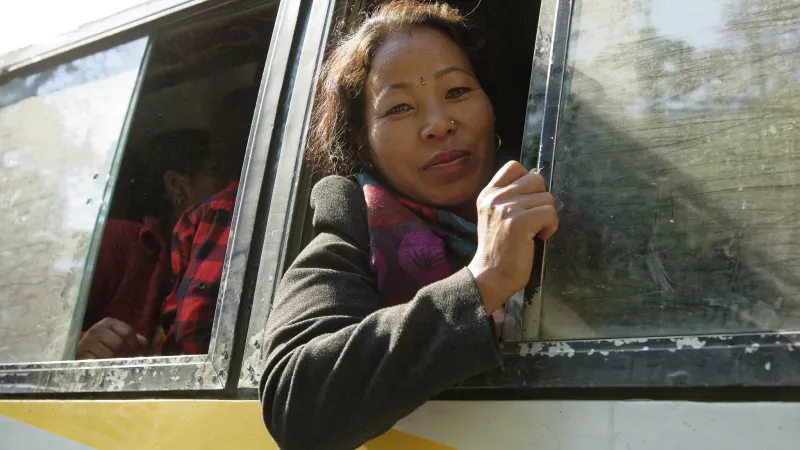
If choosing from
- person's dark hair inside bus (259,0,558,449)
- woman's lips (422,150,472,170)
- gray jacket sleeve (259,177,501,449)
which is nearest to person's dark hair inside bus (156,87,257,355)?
person's dark hair inside bus (259,0,558,449)

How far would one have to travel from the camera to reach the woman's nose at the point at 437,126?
166cm

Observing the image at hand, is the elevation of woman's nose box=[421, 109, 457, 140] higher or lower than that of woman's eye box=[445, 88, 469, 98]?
lower

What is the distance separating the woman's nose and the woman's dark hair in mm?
264

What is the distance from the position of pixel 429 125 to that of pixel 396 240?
32 cm

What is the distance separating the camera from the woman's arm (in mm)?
1081

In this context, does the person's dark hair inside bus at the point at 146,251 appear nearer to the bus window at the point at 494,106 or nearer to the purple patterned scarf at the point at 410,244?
the bus window at the point at 494,106

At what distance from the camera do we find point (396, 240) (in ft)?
4.78

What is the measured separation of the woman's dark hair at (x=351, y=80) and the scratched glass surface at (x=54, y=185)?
715 millimetres

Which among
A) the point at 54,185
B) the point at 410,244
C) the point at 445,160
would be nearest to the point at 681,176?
the point at 410,244

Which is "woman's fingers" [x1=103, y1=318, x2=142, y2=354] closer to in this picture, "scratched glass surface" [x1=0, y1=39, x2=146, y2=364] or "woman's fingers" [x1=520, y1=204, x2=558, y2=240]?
"scratched glass surface" [x1=0, y1=39, x2=146, y2=364]

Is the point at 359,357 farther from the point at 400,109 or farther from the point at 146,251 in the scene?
the point at 146,251

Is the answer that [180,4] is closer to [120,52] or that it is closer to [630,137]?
[120,52]

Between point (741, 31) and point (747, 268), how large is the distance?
370 mm

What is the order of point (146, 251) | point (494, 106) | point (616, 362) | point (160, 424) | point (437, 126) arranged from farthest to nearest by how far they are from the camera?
point (146, 251) → point (494, 106) → point (437, 126) → point (160, 424) → point (616, 362)
